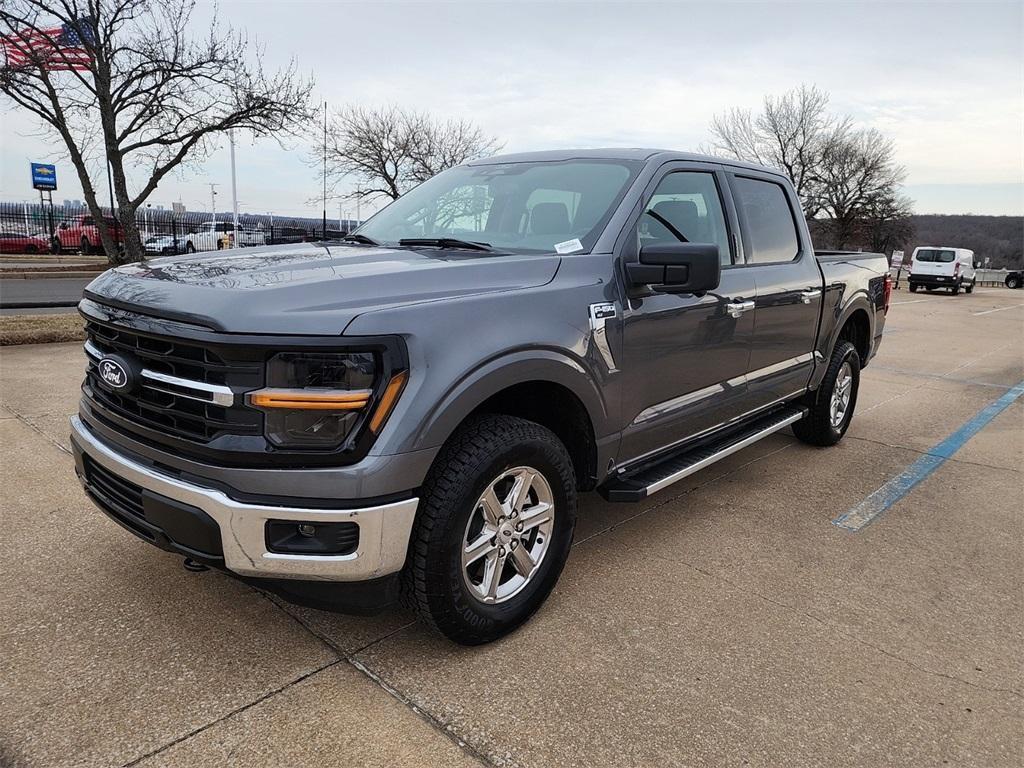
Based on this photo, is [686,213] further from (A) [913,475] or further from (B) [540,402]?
(A) [913,475]

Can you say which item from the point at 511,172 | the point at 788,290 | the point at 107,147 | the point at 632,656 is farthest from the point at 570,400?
the point at 107,147

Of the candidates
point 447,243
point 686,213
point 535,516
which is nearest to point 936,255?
point 686,213

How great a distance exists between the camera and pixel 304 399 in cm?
217

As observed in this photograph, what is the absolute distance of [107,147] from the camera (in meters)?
16.8

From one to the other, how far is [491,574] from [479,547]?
132mm

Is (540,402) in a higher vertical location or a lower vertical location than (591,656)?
higher

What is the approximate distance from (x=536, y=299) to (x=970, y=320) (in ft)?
61.5

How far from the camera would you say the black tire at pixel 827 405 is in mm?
5238

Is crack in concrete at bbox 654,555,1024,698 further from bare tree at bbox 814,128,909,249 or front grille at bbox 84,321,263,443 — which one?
bare tree at bbox 814,128,909,249

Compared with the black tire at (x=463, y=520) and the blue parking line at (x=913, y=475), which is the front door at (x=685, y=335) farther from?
the blue parking line at (x=913, y=475)

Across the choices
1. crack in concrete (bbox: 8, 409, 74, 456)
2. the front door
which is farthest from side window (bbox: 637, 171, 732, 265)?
crack in concrete (bbox: 8, 409, 74, 456)

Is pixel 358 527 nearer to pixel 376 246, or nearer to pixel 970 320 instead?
pixel 376 246

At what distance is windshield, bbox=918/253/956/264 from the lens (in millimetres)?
30156

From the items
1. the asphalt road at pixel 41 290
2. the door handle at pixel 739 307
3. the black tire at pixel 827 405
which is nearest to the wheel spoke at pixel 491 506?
the door handle at pixel 739 307
